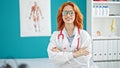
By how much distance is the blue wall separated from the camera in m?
3.12

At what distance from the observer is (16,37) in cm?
317

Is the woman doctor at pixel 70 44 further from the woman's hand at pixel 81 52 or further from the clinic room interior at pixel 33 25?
the clinic room interior at pixel 33 25

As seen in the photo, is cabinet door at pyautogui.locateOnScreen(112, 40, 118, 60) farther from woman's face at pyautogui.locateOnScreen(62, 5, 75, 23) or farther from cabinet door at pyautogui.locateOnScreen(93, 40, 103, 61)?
woman's face at pyautogui.locateOnScreen(62, 5, 75, 23)

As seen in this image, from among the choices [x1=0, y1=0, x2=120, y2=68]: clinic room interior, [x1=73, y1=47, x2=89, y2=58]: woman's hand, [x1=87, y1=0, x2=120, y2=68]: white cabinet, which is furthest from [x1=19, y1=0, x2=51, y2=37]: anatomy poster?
[x1=73, y1=47, x2=89, y2=58]: woman's hand

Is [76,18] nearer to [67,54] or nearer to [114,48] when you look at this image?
[67,54]

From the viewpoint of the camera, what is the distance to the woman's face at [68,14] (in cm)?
128

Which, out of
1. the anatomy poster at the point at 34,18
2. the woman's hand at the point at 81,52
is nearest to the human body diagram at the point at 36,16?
the anatomy poster at the point at 34,18

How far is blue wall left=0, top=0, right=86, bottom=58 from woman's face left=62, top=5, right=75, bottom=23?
192cm

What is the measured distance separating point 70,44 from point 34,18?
1983 mm

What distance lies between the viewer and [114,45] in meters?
2.90

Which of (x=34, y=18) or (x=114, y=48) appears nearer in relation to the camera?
(x=114, y=48)

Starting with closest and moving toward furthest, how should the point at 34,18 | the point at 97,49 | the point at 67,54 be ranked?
the point at 67,54 < the point at 97,49 < the point at 34,18

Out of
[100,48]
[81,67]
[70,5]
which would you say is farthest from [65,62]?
[100,48]

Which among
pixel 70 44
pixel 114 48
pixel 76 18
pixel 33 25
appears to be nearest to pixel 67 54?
pixel 70 44
